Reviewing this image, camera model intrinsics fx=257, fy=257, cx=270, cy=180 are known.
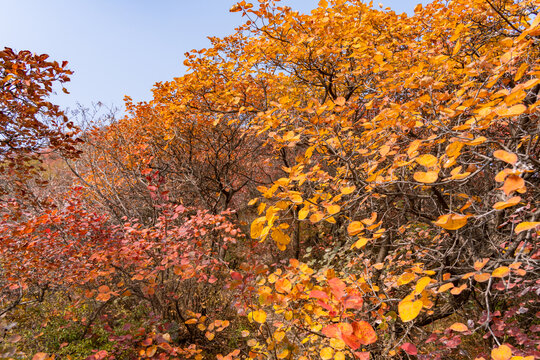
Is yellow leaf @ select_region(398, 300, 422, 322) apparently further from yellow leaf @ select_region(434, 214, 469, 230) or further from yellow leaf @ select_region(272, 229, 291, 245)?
yellow leaf @ select_region(272, 229, 291, 245)

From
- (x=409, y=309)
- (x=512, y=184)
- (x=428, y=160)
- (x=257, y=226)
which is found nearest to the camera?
(x=512, y=184)

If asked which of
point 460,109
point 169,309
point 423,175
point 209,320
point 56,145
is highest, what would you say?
point 56,145

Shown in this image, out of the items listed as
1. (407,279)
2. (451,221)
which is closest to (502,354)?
(407,279)

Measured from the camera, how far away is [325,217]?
1475mm

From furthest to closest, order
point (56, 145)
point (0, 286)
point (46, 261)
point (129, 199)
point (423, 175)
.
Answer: point (129, 199)
point (0, 286)
point (46, 261)
point (56, 145)
point (423, 175)

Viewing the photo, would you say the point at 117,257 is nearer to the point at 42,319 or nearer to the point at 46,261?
the point at 46,261

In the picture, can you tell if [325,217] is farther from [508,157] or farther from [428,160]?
[508,157]

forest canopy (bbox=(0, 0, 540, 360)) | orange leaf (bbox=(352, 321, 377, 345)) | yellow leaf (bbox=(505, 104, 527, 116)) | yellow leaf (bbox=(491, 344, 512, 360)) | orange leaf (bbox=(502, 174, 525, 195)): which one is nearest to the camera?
orange leaf (bbox=(502, 174, 525, 195))

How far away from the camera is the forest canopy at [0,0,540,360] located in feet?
5.87

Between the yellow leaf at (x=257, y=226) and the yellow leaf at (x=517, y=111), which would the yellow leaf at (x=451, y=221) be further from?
the yellow leaf at (x=257, y=226)

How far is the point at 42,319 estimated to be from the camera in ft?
15.2

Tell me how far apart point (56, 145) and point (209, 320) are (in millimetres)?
3662

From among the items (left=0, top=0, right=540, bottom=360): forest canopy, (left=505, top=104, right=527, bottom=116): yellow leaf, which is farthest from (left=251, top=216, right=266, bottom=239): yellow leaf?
(left=505, top=104, right=527, bottom=116): yellow leaf

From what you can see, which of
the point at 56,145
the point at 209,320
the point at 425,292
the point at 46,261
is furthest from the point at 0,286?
the point at 425,292
